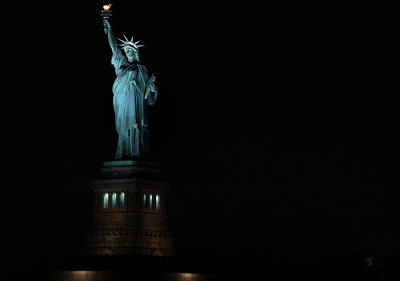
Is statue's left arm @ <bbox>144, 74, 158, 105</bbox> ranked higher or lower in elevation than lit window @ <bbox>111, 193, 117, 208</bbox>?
higher

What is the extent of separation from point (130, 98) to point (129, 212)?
22.1 feet

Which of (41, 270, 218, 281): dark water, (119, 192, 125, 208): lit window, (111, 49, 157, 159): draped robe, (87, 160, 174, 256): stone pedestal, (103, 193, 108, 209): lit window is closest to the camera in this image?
(41, 270, 218, 281): dark water

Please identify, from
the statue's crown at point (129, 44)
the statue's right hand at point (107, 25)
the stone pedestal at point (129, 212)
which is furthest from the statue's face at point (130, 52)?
the stone pedestal at point (129, 212)

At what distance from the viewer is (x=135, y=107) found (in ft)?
160

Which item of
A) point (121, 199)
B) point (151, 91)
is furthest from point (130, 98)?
point (121, 199)

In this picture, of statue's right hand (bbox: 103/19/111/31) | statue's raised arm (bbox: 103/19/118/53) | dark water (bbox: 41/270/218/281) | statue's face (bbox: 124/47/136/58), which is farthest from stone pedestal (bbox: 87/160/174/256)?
statue's right hand (bbox: 103/19/111/31)

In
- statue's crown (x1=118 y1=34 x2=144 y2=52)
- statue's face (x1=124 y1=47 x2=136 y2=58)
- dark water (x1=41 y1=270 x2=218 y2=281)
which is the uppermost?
statue's crown (x1=118 y1=34 x2=144 y2=52)

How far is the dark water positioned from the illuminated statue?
759 cm

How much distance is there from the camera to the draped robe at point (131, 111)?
160ft

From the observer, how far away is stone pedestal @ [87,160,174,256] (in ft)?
152

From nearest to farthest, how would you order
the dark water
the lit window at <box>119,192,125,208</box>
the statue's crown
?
1. the dark water
2. the lit window at <box>119,192,125,208</box>
3. the statue's crown

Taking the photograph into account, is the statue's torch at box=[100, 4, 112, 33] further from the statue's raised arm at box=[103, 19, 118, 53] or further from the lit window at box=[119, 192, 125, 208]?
the lit window at box=[119, 192, 125, 208]

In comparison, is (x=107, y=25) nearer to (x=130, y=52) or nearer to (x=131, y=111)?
(x=130, y=52)

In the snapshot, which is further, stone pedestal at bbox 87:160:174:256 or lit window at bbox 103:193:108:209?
lit window at bbox 103:193:108:209
